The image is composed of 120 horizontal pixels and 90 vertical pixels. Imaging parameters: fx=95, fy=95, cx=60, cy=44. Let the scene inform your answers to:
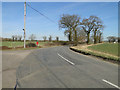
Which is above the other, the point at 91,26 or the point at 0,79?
the point at 91,26

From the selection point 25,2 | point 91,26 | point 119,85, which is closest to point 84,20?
point 91,26

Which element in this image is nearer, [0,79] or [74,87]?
[74,87]

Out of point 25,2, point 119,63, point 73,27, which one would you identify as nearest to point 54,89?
point 119,63

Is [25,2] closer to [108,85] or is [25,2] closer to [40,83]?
[40,83]

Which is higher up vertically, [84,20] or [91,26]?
[84,20]

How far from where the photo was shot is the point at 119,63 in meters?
8.66

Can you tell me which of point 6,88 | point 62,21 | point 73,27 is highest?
point 62,21

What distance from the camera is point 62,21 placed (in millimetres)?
48500

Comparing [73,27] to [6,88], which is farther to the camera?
[73,27]

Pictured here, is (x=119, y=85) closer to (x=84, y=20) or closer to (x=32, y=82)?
(x=32, y=82)

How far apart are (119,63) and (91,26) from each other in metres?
43.4

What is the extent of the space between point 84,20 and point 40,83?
48.6 metres

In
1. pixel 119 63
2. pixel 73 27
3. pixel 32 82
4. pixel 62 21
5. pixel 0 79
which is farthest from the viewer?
pixel 62 21

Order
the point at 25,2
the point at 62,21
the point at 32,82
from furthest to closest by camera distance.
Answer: the point at 62,21, the point at 25,2, the point at 32,82
